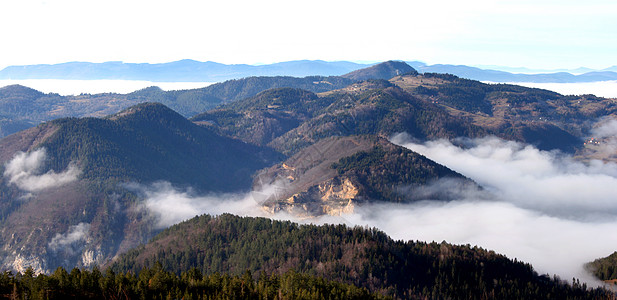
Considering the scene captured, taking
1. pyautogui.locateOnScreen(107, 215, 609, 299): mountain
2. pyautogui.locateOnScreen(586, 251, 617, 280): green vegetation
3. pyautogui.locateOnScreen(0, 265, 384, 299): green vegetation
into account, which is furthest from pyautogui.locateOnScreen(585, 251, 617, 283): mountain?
pyautogui.locateOnScreen(0, 265, 384, 299): green vegetation

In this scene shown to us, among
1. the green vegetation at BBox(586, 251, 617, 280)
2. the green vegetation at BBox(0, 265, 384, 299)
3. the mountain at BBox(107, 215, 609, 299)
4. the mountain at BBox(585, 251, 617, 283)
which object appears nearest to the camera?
the green vegetation at BBox(0, 265, 384, 299)

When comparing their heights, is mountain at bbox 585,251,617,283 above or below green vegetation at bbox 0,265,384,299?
below

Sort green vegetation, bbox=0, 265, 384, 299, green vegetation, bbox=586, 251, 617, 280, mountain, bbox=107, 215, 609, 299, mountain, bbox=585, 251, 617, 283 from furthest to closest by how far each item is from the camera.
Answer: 1. green vegetation, bbox=586, 251, 617, 280
2. mountain, bbox=585, 251, 617, 283
3. mountain, bbox=107, 215, 609, 299
4. green vegetation, bbox=0, 265, 384, 299

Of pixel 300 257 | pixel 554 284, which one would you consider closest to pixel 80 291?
pixel 300 257

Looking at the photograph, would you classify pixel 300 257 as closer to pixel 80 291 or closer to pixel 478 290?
pixel 478 290

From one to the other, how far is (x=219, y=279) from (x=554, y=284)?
121m

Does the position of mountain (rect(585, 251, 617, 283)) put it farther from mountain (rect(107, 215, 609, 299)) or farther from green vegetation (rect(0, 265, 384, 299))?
green vegetation (rect(0, 265, 384, 299))

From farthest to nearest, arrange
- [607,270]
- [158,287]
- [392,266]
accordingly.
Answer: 1. [607,270]
2. [392,266]
3. [158,287]

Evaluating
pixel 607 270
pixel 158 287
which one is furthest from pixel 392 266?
pixel 607 270

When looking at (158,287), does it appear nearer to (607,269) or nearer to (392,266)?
(392,266)

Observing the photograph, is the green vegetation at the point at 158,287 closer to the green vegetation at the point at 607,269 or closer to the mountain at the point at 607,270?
the mountain at the point at 607,270

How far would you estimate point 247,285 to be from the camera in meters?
141

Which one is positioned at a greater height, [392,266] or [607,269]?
[392,266]

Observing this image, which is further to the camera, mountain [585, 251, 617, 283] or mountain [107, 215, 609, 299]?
mountain [585, 251, 617, 283]
